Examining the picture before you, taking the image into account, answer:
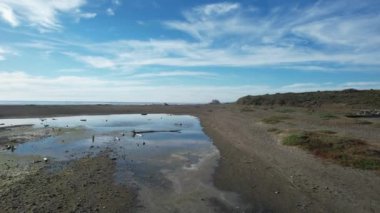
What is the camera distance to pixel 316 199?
13.3m

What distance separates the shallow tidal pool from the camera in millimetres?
13391

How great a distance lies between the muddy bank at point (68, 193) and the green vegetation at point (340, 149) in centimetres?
1107

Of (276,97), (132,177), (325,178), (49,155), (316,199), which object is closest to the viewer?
(316,199)

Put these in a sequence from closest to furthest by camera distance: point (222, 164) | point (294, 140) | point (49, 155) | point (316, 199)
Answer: point (316, 199), point (222, 164), point (49, 155), point (294, 140)

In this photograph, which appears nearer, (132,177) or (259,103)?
(132,177)

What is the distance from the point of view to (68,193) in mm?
14055

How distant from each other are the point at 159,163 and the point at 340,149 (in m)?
10.2

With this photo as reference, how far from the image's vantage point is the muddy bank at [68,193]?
12462 millimetres

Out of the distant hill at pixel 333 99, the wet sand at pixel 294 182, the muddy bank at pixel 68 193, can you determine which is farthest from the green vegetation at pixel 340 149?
the distant hill at pixel 333 99

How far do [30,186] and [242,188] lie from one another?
28.3 feet

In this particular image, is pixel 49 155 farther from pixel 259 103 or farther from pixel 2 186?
pixel 259 103

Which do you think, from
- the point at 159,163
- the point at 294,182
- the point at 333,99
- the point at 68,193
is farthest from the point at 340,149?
the point at 333,99

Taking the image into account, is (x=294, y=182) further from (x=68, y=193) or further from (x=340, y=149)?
(x=68, y=193)

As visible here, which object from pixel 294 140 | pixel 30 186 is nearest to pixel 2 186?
pixel 30 186
